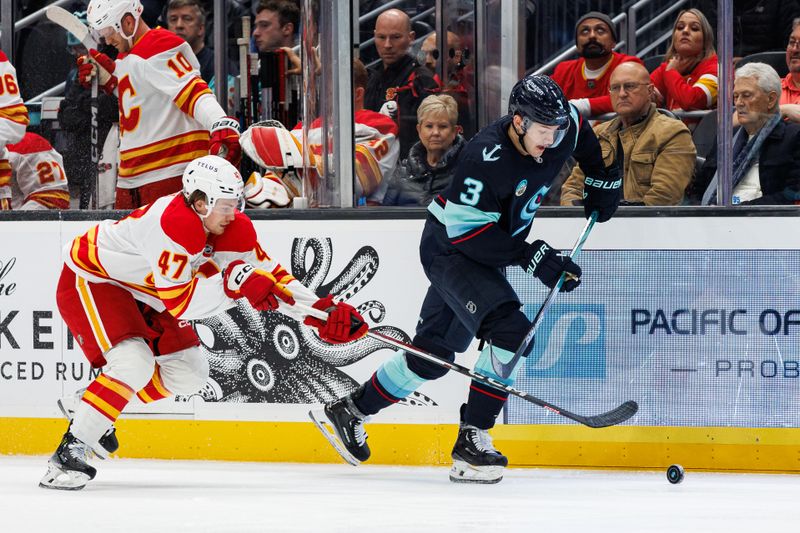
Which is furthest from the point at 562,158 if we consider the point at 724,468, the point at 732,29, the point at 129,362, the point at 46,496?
the point at 46,496

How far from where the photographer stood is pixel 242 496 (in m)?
3.89

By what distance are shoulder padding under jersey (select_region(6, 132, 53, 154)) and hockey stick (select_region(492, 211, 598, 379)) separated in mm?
2235

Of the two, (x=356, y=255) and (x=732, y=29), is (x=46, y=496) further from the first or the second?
(x=732, y=29)

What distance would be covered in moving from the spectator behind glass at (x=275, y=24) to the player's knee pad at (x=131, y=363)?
1512mm

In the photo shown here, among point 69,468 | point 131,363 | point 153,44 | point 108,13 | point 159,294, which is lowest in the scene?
point 69,468

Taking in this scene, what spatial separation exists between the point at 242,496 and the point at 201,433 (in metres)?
0.90

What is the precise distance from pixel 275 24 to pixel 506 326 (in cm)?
185

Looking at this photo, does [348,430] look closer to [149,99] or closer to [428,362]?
[428,362]

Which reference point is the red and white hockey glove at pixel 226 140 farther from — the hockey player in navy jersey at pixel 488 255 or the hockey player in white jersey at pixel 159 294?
the hockey player in navy jersey at pixel 488 255

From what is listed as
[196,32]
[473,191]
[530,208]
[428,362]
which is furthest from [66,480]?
[196,32]

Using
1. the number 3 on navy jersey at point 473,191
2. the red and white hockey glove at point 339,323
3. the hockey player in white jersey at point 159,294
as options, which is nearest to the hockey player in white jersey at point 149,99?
the hockey player in white jersey at point 159,294

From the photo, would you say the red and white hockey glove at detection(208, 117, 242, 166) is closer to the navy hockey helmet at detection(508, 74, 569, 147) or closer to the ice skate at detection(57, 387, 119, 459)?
the ice skate at detection(57, 387, 119, 459)

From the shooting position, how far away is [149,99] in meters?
5.04

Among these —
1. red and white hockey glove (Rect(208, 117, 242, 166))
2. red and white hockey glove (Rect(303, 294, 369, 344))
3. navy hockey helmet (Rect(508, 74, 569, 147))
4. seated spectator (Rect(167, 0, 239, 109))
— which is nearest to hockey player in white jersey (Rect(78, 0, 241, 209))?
red and white hockey glove (Rect(208, 117, 242, 166))
